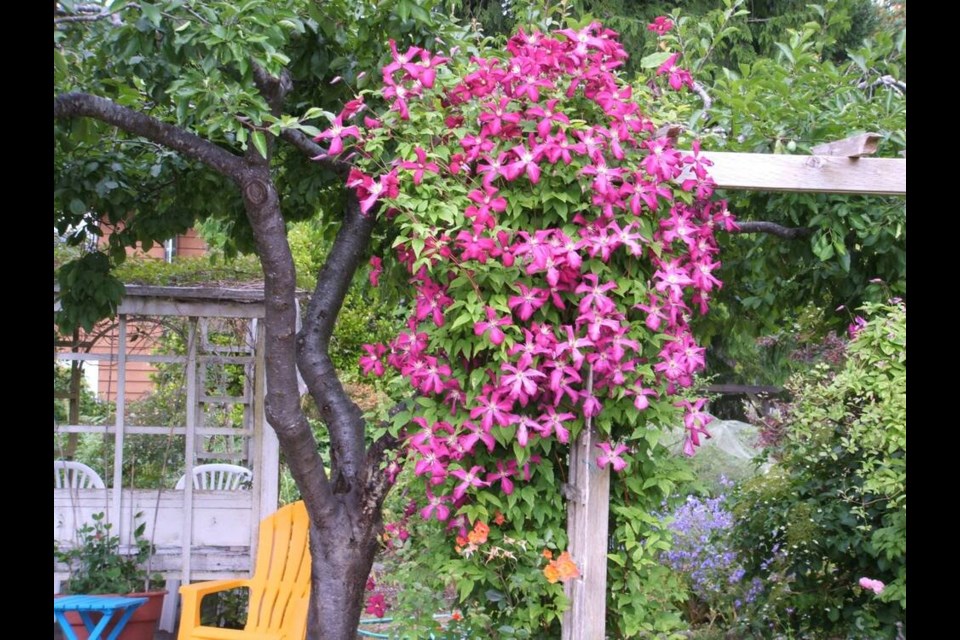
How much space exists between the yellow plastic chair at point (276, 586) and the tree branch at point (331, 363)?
835 millimetres

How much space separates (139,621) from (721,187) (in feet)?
12.1

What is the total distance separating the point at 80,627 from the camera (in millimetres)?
4812

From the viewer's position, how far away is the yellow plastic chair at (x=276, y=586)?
4.14m

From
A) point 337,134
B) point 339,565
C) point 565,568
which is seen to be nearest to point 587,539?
point 565,568

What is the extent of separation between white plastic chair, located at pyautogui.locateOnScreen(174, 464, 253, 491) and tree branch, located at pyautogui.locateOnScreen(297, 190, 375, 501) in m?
2.34

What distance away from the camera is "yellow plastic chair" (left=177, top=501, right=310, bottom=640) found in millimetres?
4145

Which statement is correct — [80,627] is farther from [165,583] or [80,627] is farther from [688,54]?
[688,54]

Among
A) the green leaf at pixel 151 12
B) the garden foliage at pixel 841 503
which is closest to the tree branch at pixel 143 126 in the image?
the green leaf at pixel 151 12

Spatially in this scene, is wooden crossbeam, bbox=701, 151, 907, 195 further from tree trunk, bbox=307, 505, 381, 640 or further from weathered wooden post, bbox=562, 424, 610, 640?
tree trunk, bbox=307, 505, 381, 640

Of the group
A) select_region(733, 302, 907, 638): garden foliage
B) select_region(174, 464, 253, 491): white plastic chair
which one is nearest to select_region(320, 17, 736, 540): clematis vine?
select_region(733, 302, 907, 638): garden foliage

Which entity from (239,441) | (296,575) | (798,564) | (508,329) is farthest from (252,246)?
(239,441)

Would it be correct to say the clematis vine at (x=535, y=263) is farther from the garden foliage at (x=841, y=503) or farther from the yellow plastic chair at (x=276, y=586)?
the yellow plastic chair at (x=276, y=586)

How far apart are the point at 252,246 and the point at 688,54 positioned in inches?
84.0

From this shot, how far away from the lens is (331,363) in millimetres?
3604
